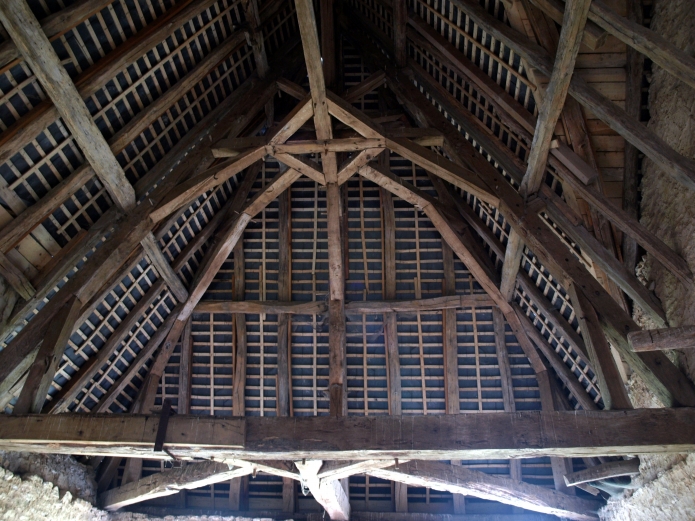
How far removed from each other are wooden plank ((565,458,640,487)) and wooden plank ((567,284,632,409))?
160cm

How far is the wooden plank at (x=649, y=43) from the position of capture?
390 cm

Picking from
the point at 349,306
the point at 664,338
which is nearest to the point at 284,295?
the point at 349,306

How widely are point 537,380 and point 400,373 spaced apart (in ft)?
5.30

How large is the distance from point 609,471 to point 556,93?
3.62m

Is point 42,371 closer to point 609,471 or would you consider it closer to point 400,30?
point 400,30

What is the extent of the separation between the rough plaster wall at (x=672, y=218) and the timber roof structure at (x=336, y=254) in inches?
7.4

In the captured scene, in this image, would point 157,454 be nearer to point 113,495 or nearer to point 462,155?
point 113,495

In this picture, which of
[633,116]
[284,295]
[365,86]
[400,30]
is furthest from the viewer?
[284,295]

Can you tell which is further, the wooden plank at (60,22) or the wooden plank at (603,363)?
the wooden plank at (603,363)

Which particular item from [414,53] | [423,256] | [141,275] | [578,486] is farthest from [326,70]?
[578,486]

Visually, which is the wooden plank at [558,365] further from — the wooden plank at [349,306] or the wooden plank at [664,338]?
the wooden plank at [664,338]

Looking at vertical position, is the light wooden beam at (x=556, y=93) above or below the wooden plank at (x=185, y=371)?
above

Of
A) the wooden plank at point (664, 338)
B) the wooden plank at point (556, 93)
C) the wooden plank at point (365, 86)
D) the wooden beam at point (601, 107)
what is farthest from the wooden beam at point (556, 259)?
the wooden beam at point (601, 107)

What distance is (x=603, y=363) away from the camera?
184 inches
